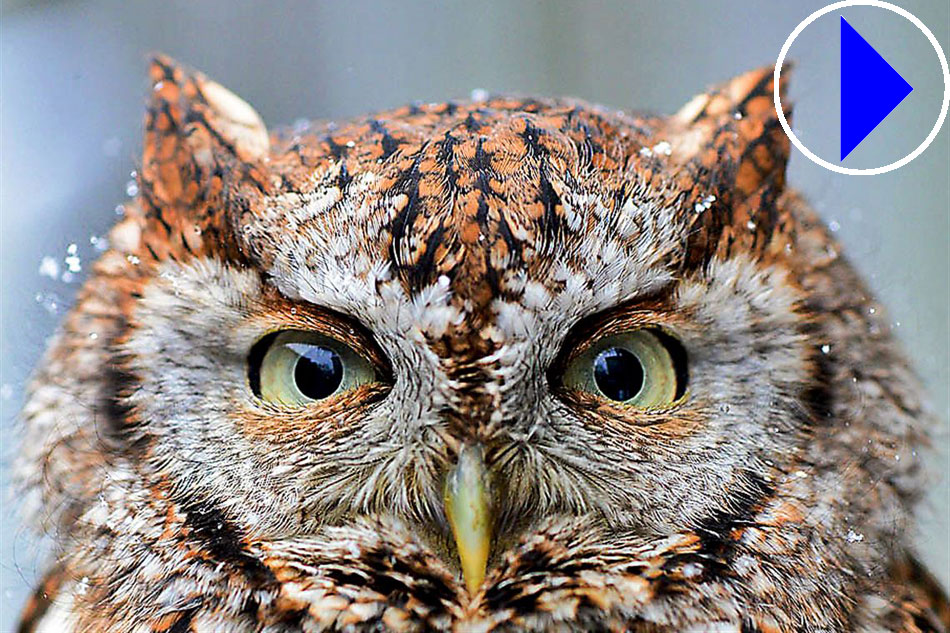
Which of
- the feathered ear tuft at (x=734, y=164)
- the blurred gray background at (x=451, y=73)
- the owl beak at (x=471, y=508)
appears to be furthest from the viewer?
the blurred gray background at (x=451, y=73)

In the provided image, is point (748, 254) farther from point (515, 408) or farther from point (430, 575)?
point (430, 575)

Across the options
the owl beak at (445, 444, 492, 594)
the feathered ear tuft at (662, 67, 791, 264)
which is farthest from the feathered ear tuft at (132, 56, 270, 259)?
the feathered ear tuft at (662, 67, 791, 264)

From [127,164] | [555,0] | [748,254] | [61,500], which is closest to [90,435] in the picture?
[61,500]

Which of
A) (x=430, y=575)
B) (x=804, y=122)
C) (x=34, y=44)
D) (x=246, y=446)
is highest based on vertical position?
(x=34, y=44)

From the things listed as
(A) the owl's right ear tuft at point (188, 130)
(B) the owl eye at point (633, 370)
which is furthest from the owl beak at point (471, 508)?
(A) the owl's right ear tuft at point (188, 130)

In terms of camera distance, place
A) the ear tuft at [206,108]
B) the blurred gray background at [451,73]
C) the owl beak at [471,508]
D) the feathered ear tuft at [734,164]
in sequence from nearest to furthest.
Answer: the owl beak at [471,508] < the feathered ear tuft at [734,164] < the ear tuft at [206,108] < the blurred gray background at [451,73]

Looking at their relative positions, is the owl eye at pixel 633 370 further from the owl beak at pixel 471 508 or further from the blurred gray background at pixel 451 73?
the blurred gray background at pixel 451 73

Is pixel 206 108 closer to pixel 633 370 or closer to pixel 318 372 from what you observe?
pixel 318 372
